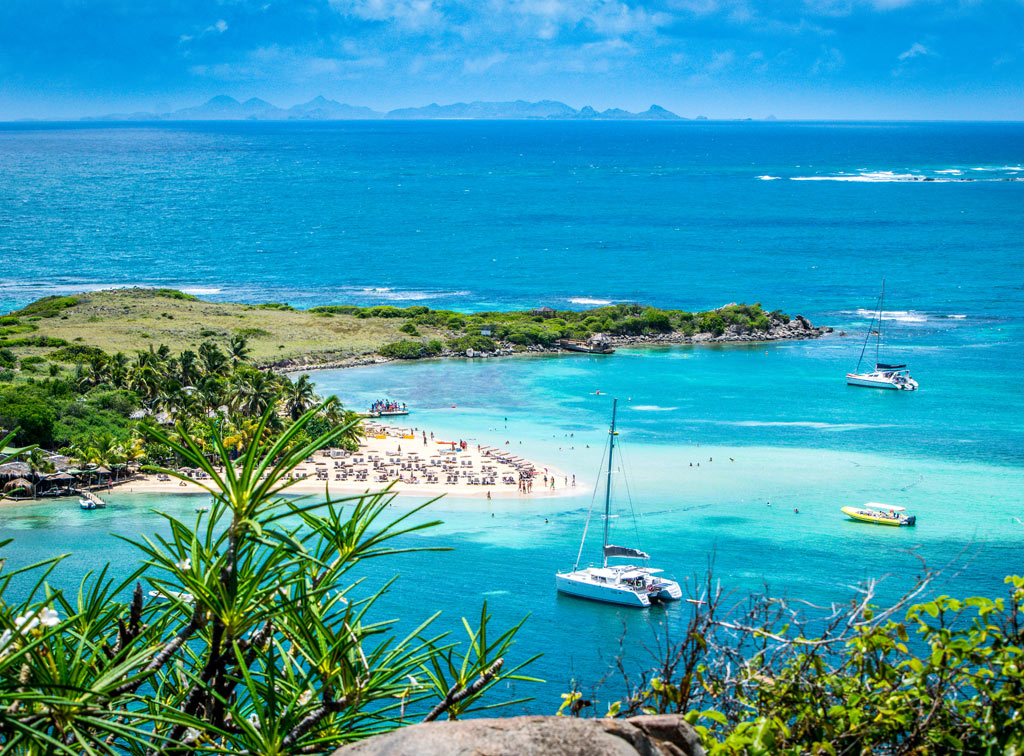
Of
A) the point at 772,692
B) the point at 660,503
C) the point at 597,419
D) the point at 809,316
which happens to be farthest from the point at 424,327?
the point at 772,692

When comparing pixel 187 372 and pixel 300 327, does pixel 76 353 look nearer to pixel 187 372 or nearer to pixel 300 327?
pixel 187 372

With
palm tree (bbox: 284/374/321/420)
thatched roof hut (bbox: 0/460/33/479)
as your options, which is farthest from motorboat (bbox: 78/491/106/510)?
palm tree (bbox: 284/374/321/420)

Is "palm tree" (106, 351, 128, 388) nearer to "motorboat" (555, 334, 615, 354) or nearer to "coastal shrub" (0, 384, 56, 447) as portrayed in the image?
"coastal shrub" (0, 384, 56, 447)

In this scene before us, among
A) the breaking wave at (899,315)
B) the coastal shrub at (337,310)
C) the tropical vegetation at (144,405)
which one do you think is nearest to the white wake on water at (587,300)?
the coastal shrub at (337,310)

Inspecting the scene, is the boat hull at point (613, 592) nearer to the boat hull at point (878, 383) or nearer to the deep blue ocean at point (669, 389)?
the deep blue ocean at point (669, 389)

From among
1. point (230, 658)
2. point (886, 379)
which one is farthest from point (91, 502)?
point (886, 379)

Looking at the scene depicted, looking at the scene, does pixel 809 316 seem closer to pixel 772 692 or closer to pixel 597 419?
pixel 597 419

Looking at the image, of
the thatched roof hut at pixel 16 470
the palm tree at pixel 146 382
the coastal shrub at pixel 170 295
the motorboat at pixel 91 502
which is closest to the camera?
the motorboat at pixel 91 502
